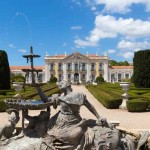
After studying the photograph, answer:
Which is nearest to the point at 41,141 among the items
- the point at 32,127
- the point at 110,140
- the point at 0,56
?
the point at 32,127

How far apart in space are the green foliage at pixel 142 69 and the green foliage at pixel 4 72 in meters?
12.4

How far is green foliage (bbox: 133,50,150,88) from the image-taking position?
2958cm

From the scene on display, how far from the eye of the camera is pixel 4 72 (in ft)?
88.6

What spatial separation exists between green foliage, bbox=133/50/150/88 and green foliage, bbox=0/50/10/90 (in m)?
12.4

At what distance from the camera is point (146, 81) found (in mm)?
29547

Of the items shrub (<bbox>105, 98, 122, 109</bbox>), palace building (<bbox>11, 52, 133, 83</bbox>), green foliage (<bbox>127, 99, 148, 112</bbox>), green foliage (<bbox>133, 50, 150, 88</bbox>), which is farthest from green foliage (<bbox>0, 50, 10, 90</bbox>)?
palace building (<bbox>11, 52, 133, 83</bbox>)

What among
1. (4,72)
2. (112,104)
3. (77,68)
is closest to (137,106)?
(112,104)

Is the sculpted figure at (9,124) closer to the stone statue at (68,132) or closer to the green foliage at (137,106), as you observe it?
the stone statue at (68,132)

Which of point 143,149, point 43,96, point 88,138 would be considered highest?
point 43,96

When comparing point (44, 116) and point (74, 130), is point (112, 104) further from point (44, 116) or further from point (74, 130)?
point (74, 130)

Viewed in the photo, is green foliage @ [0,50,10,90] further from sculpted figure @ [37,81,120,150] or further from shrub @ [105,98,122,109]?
sculpted figure @ [37,81,120,150]

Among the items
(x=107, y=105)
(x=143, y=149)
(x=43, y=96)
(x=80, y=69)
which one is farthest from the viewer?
(x=80, y=69)

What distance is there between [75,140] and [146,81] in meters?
26.3

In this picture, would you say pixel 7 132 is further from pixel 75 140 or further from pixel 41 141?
pixel 75 140
